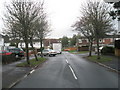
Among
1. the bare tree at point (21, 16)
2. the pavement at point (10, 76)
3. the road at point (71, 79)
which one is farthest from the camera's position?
the bare tree at point (21, 16)

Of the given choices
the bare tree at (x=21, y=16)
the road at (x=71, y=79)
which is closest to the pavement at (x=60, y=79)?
the road at (x=71, y=79)

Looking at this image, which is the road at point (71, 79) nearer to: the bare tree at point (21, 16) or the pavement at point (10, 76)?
the pavement at point (10, 76)

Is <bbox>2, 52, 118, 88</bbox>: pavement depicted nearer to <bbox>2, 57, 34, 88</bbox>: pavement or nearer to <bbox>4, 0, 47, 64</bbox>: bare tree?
<bbox>2, 57, 34, 88</bbox>: pavement

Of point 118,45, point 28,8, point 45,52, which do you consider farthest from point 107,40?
point 28,8

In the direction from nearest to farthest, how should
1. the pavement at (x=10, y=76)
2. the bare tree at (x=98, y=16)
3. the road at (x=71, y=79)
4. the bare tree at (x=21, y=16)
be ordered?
the road at (x=71, y=79), the pavement at (x=10, y=76), the bare tree at (x=21, y=16), the bare tree at (x=98, y=16)

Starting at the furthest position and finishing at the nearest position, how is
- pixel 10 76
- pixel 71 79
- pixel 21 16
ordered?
1. pixel 21 16
2. pixel 10 76
3. pixel 71 79

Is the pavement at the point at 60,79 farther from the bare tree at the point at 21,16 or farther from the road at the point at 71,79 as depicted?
the bare tree at the point at 21,16

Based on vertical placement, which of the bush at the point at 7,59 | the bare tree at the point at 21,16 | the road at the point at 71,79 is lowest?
the road at the point at 71,79

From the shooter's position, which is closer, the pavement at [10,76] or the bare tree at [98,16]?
the pavement at [10,76]

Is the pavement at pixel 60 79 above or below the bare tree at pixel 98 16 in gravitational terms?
below

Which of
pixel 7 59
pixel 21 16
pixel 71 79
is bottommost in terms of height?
pixel 71 79

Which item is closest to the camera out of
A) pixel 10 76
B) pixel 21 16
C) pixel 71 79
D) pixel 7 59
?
pixel 71 79

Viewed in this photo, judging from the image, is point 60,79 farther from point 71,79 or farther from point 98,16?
point 98,16

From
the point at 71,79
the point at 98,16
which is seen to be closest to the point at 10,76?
the point at 71,79
